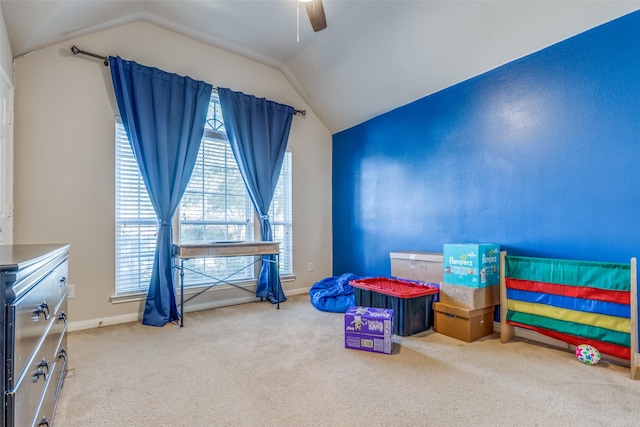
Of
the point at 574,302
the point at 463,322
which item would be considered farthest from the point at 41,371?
the point at 574,302

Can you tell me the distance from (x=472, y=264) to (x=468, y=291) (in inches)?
9.1

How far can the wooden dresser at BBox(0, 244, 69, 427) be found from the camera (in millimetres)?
886

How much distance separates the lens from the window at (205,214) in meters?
3.10

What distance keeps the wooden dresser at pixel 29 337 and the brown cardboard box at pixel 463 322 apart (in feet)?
8.73

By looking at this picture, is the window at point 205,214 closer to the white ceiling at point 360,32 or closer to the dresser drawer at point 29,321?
the white ceiling at point 360,32

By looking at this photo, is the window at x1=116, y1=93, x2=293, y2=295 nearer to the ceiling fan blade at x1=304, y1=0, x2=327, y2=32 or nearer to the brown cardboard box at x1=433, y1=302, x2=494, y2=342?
the ceiling fan blade at x1=304, y1=0, x2=327, y2=32

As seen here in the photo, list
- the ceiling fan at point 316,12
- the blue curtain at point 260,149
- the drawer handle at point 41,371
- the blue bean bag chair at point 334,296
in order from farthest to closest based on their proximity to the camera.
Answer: the blue curtain at point 260,149, the blue bean bag chair at point 334,296, the ceiling fan at point 316,12, the drawer handle at point 41,371

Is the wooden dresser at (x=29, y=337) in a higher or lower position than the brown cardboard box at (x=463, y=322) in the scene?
higher


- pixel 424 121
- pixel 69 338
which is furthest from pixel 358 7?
pixel 69 338

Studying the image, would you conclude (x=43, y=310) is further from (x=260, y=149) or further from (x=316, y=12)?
(x=260, y=149)

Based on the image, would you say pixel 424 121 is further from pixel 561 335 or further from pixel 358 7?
pixel 561 335

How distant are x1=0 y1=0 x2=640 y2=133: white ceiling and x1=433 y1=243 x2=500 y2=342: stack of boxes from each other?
1760 millimetres

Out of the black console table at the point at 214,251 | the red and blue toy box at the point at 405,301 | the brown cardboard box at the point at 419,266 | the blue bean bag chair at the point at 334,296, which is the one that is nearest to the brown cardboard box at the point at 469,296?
the red and blue toy box at the point at 405,301

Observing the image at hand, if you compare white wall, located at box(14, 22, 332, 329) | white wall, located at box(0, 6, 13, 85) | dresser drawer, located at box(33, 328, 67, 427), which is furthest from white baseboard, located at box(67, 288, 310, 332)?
white wall, located at box(0, 6, 13, 85)
